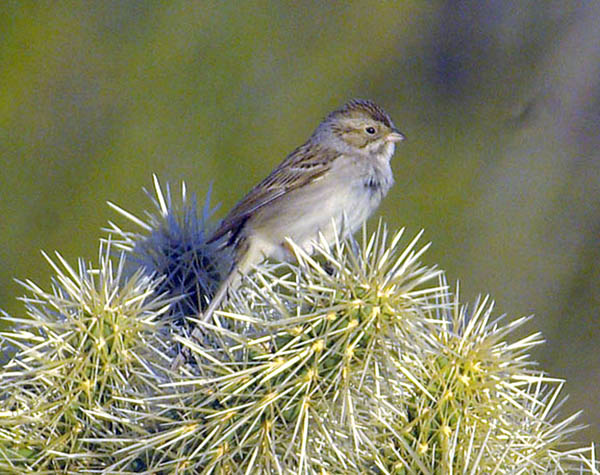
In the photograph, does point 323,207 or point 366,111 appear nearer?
point 323,207

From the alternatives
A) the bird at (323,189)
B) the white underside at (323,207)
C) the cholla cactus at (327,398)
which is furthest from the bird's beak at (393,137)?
the cholla cactus at (327,398)

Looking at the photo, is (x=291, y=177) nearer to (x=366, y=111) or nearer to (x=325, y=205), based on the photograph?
(x=325, y=205)

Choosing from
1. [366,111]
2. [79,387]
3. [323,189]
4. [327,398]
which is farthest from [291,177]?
[327,398]

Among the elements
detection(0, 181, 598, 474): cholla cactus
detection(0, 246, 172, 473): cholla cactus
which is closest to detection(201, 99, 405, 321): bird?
detection(0, 246, 172, 473): cholla cactus

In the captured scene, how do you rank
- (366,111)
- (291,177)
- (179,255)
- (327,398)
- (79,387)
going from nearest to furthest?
(327,398) < (79,387) < (179,255) < (291,177) < (366,111)

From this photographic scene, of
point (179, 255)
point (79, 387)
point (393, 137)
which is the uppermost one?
point (393, 137)

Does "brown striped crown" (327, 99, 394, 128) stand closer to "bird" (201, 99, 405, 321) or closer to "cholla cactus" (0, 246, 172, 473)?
"bird" (201, 99, 405, 321)

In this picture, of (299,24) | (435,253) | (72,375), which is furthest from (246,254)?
(299,24)

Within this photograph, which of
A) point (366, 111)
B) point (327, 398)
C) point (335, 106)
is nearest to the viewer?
point (327, 398)
